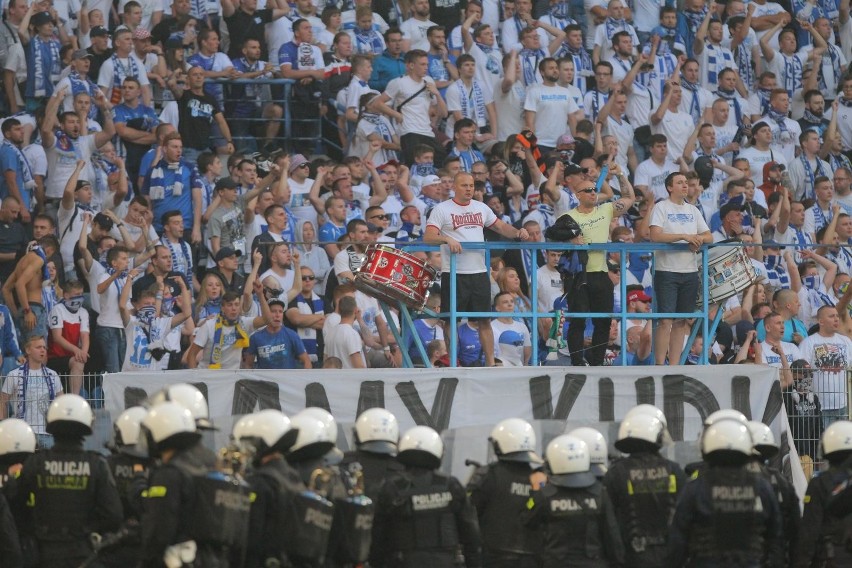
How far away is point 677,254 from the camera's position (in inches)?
611

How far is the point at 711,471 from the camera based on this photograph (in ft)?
36.0

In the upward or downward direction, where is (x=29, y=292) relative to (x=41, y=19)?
downward

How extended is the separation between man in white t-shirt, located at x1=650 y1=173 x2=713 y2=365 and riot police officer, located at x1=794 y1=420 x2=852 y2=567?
12.3ft

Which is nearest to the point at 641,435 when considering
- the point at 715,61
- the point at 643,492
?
the point at 643,492

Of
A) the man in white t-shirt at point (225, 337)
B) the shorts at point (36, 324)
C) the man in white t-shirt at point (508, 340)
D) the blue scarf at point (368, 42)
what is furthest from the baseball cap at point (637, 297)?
the shorts at point (36, 324)

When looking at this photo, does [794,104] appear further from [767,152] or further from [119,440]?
[119,440]

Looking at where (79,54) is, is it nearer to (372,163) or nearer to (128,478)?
(372,163)

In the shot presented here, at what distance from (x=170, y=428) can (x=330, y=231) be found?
8954 millimetres

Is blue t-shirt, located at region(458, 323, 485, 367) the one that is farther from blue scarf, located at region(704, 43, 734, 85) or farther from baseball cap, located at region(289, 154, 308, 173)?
blue scarf, located at region(704, 43, 734, 85)

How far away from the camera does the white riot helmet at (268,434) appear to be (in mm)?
10484

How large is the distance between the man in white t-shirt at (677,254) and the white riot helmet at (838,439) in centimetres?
358

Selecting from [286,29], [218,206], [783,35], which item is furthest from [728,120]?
[218,206]

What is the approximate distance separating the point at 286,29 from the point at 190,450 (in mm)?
12211

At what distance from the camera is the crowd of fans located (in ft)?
56.0
